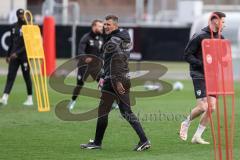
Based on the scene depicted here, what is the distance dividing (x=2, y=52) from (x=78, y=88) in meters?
17.6

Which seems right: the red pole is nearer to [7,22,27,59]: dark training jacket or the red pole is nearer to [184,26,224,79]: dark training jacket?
[7,22,27,59]: dark training jacket

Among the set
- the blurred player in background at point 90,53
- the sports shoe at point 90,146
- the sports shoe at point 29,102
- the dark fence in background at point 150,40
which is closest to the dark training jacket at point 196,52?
the sports shoe at point 90,146

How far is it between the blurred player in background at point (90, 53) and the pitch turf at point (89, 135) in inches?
25.8

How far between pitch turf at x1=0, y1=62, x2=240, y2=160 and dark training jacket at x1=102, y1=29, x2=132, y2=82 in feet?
3.79

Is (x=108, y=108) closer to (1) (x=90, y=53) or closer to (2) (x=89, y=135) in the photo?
(2) (x=89, y=135)

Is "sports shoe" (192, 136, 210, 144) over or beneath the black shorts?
beneath

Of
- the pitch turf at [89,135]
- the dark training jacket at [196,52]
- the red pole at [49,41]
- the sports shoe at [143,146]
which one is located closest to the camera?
the pitch turf at [89,135]

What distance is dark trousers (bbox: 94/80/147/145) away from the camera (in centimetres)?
1131

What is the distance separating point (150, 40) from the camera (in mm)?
33750

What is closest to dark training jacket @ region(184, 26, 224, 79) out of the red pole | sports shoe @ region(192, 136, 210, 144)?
sports shoe @ region(192, 136, 210, 144)

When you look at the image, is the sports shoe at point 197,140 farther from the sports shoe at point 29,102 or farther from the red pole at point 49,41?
the red pole at point 49,41

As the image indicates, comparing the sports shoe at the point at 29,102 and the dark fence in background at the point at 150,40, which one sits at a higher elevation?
the sports shoe at the point at 29,102

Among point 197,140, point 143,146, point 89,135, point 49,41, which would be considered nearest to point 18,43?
point 89,135

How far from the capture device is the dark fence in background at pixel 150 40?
1320 inches
